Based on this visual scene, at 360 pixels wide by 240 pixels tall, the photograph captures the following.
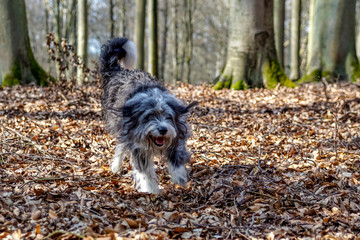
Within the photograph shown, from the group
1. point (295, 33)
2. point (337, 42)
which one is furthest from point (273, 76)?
point (295, 33)

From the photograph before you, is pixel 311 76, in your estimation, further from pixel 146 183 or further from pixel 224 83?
pixel 146 183

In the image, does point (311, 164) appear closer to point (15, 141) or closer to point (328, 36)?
point (15, 141)

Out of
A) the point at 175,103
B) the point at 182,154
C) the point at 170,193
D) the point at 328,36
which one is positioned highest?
the point at 328,36

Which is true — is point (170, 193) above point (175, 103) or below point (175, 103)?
below

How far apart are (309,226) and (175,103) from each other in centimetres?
202

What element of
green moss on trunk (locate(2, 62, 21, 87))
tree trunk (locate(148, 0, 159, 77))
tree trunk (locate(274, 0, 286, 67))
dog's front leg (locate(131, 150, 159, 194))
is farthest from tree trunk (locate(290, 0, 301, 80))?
dog's front leg (locate(131, 150, 159, 194))

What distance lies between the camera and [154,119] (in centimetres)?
436

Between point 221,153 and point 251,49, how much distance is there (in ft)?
16.8

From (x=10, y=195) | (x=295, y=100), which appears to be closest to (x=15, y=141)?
(x=10, y=195)


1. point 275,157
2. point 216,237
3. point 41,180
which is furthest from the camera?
point 275,157

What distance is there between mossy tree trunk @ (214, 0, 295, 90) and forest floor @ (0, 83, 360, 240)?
5.73ft

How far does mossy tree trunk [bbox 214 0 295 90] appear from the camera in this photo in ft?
33.1

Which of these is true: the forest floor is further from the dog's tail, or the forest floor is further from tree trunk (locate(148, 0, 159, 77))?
tree trunk (locate(148, 0, 159, 77))

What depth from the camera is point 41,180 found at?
4.48 meters
